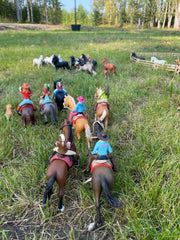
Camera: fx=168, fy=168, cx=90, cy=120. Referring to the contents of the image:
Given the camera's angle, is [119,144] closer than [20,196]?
No

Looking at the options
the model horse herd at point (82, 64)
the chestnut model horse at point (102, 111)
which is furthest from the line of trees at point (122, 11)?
the chestnut model horse at point (102, 111)

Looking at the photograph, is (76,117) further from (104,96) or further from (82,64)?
(82,64)

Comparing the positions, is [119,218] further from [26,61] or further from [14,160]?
[26,61]

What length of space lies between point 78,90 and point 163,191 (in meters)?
3.53

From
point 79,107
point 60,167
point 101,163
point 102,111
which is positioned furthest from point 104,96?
point 60,167

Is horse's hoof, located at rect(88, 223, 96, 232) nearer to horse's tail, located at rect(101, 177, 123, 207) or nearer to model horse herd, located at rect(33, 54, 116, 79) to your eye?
horse's tail, located at rect(101, 177, 123, 207)

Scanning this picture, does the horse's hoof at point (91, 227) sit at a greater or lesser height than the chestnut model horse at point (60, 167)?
lesser

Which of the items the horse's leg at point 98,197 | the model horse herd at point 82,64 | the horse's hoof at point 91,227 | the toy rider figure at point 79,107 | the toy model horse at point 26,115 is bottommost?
the horse's hoof at point 91,227

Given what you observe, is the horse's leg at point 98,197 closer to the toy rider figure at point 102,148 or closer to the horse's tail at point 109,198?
the horse's tail at point 109,198

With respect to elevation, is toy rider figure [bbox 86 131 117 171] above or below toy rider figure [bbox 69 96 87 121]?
below

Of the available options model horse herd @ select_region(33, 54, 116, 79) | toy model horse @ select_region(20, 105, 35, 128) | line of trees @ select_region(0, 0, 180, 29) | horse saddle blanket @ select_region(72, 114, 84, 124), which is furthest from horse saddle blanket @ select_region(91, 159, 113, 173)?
line of trees @ select_region(0, 0, 180, 29)

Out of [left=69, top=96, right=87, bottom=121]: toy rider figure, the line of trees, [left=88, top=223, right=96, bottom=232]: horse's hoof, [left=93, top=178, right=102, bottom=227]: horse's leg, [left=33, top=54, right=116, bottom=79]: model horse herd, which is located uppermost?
the line of trees

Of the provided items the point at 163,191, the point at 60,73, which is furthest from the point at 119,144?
the point at 60,73

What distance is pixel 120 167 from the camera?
95.7 inches
